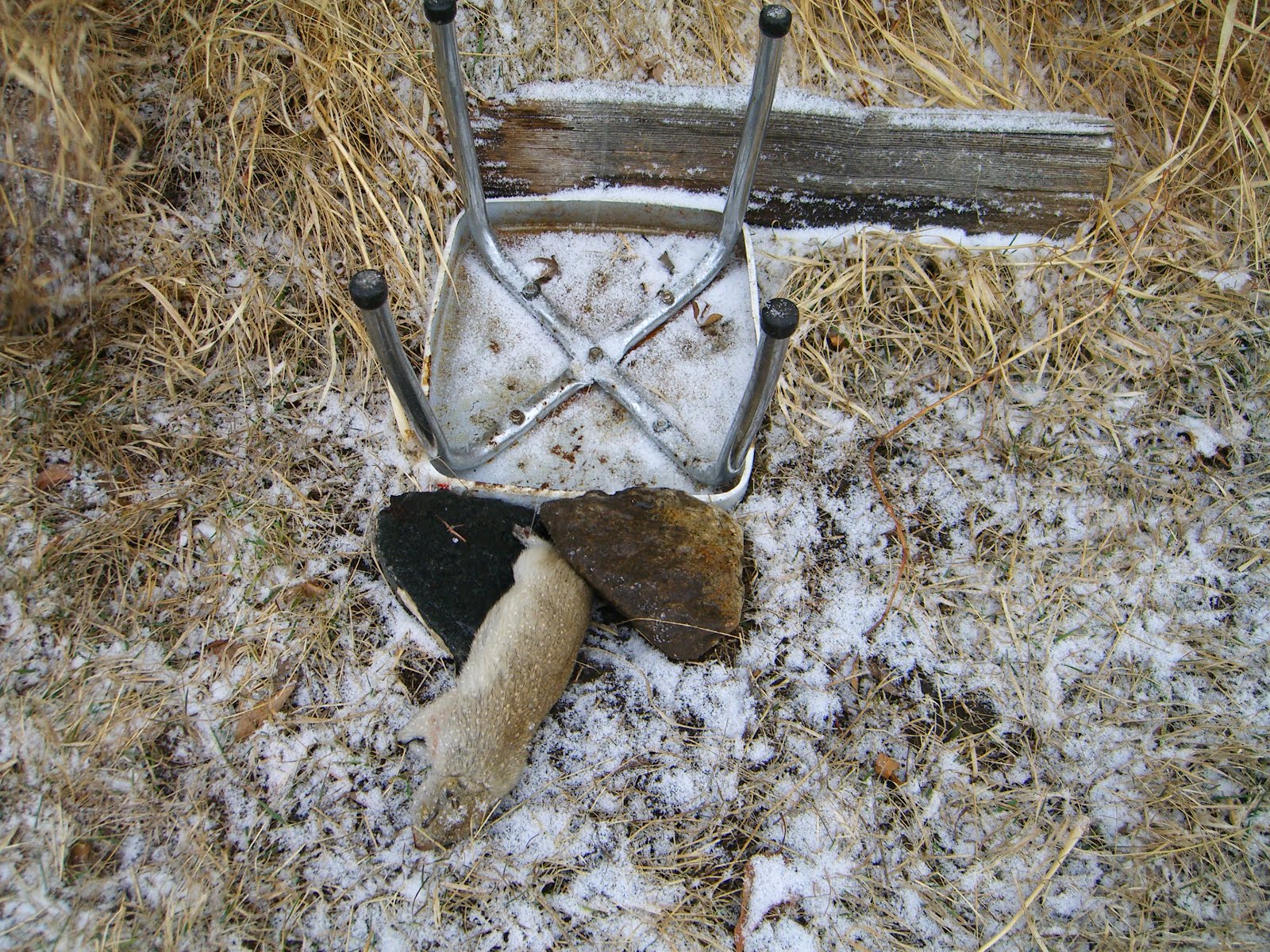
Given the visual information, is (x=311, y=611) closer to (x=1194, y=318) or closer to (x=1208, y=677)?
(x=1208, y=677)

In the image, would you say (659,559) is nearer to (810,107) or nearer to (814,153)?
(814,153)

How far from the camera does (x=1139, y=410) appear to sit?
2150mm

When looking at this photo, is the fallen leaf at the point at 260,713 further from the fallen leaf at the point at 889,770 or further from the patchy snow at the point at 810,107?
the patchy snow at the point at 810,107

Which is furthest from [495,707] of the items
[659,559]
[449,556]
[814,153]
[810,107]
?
[810,107]

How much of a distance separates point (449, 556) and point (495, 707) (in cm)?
33

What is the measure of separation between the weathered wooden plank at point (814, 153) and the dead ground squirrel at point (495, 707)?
1144 mm

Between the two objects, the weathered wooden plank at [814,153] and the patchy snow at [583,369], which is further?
the weathered wooden plank at [814,153]

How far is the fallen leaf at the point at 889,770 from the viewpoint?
5.85 feet

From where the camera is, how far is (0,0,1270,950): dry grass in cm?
170

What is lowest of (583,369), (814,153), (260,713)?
(260,713)

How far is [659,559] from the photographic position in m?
1.74

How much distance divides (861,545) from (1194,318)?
1.17 metres

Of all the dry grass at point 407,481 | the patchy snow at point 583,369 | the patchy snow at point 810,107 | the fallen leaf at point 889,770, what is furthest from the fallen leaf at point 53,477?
the fallen leaf at point 889,770

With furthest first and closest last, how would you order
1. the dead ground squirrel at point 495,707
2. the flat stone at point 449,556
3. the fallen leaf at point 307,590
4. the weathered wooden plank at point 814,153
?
the weathered wooden plank at point 814,153
the fallen leaf at point 307,590
the flat stone at point 449,556
the dead ground squirrel at point 495,707
